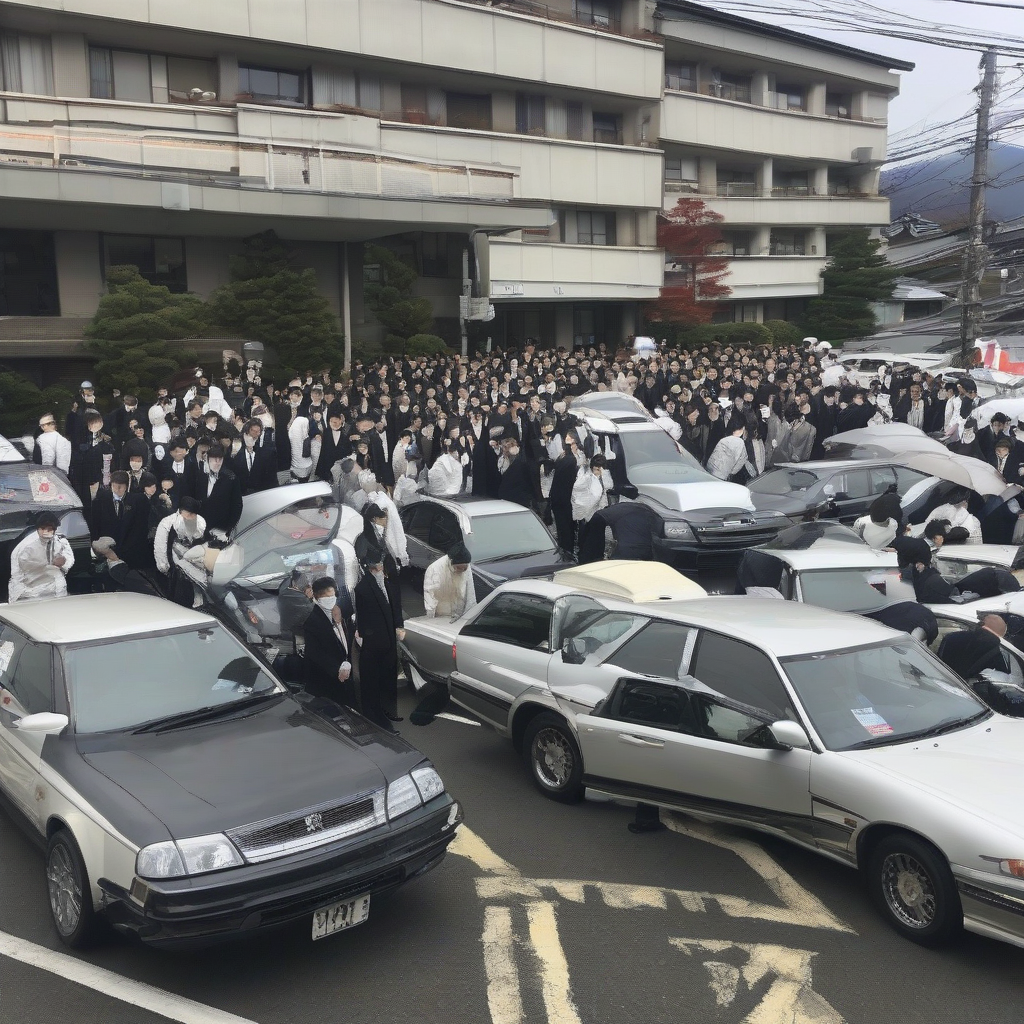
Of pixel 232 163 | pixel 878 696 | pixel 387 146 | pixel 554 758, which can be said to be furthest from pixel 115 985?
pixel 387 146

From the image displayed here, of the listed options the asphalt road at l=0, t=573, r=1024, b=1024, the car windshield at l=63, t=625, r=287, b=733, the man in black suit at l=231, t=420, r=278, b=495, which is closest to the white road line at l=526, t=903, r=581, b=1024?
the asphalt road at l=0, t=573, r=1024, b=1024

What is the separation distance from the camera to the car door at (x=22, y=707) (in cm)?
582

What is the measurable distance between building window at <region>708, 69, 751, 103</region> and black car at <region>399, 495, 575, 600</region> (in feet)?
117

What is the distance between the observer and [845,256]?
4644 centimetres

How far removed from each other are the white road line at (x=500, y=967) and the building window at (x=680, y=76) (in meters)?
40.3

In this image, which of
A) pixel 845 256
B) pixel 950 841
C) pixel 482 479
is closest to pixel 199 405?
pixel 482 479

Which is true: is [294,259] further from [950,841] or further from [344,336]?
[950,841]

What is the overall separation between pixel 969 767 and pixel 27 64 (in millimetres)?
25880

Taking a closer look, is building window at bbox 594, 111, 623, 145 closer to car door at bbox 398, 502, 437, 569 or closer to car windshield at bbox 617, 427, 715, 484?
car windshield at bbox 617, 427, 715, 484

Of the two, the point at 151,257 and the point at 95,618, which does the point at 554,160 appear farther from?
the point at 95,618

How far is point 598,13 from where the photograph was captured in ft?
120

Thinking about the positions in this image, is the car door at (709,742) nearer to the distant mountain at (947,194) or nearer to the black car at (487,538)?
the black car at (487,538)

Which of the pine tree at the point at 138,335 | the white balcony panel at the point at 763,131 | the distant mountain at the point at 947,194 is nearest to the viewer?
the pine tree at the point at 138,335

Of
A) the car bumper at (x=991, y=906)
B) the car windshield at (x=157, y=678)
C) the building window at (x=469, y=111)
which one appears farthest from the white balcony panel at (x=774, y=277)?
the car bumper at (x=991, y=906)
